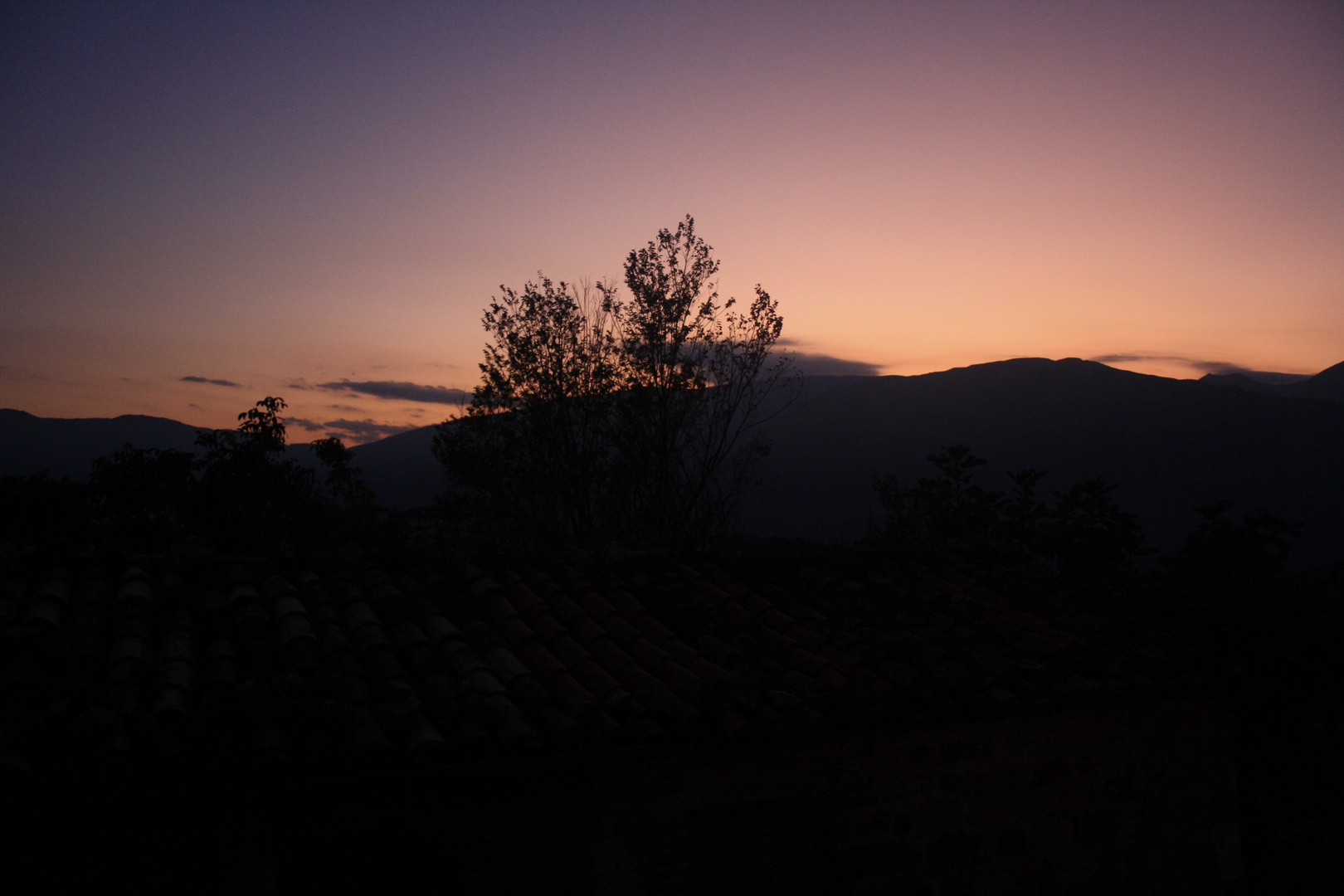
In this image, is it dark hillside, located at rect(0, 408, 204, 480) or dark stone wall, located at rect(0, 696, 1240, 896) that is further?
dark hillside, located at rect(0, 408, 204, 480)

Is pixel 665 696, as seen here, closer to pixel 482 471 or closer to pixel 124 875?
pixel 124 875

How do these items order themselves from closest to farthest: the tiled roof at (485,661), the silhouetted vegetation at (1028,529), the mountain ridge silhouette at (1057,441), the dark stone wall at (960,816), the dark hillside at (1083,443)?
the tiled roof at (485,661), the dark stone wall at (960,816), the silhouetted vegetation at (1028,529), the dark hillside at (1083,443), the mountain ridge silhouette at (1057,441)

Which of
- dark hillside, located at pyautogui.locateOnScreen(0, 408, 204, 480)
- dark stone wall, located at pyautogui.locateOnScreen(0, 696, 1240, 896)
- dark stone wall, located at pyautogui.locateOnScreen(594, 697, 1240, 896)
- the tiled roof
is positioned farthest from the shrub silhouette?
dark hillside, located at pyautogui.locateOnScreen(0, 408, 204, 480)

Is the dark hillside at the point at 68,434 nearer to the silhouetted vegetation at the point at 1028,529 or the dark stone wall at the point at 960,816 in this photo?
the silhouetted vegetation at the point at 1028,529

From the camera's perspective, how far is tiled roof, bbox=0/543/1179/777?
4059 mm

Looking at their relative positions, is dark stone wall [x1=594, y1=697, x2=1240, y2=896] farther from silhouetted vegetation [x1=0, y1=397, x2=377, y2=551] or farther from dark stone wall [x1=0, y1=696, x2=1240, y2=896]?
silhouetted vegetation [x1=0, y1=397, x2=377, y2=551]

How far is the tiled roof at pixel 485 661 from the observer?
4059mm

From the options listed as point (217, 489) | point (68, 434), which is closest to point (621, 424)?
point (217, 489)

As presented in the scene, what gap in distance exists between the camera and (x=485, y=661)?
5.39m

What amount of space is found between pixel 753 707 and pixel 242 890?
292cm

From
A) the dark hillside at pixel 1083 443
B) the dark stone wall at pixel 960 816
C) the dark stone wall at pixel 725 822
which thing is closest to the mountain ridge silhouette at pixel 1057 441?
the dark hillside at pixel 1083 443

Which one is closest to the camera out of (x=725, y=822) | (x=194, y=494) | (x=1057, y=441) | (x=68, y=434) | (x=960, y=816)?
(x=725, y=822)

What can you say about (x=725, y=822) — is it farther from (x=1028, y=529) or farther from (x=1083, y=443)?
(x=1083, y=443)

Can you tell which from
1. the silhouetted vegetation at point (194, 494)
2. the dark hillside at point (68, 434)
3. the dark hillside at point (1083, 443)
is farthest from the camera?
the dark hillside at point (68, 434)
